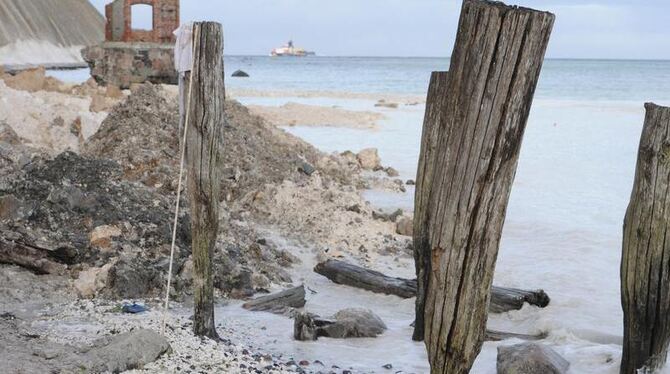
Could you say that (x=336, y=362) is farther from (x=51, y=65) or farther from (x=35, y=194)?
(x=51, y=65)

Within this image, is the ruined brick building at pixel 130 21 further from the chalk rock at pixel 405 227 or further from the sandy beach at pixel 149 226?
the chalk rock at pixel 405 227

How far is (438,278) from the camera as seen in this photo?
359cm

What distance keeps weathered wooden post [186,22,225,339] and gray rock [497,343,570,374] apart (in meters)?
2.01

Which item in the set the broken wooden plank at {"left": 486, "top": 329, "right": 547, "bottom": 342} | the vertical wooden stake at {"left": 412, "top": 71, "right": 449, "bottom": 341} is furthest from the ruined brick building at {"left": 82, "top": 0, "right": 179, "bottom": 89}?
the broken wooden plank at {"left": 486, "top": 329, "right": 547, "bottom": 342}

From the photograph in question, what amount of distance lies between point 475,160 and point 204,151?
271 centimetres

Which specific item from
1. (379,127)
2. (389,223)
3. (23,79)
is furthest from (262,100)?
(389,223)

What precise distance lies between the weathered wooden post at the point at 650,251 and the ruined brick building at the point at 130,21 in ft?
74.0

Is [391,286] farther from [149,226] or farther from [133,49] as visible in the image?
[133,49]

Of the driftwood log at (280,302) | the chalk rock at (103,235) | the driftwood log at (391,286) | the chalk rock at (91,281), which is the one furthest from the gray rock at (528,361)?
the chalk rock at (103,235)

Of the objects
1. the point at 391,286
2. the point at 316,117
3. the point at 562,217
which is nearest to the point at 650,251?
the point at 391,286

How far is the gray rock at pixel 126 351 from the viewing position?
4.96m

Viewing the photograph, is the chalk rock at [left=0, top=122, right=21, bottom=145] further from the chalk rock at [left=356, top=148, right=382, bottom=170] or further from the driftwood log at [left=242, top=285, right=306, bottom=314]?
the chalk rock at [left=356, top=148, right=382, bottom=170]

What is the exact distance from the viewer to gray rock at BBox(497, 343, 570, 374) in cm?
544

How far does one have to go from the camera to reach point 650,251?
517 cm
